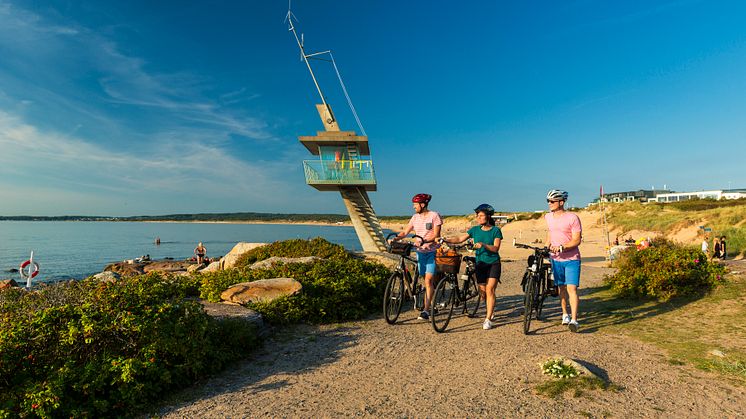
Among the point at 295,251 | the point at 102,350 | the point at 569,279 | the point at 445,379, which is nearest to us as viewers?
the point at 102,350

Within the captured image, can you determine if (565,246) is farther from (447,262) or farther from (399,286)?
(399,286)

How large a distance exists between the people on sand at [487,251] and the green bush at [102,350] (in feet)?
13.5

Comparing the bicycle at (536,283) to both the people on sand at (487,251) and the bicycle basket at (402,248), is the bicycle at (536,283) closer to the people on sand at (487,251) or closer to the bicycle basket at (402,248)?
the people on sand at (487,251)

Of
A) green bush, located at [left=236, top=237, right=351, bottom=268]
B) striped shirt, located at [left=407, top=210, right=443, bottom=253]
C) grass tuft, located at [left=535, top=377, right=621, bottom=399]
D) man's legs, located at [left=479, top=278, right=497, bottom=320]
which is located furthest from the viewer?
green bush, located at [left=236, top=237, right=351, bottom=268]

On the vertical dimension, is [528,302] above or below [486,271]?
below

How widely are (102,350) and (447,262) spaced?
5.23 m

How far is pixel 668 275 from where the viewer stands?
853cm


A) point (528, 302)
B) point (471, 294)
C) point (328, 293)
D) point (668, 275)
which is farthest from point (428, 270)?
point (668, 275)

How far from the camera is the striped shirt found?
7.02 metres

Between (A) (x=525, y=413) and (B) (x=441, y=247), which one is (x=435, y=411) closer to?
(A) (x=525, y=413)

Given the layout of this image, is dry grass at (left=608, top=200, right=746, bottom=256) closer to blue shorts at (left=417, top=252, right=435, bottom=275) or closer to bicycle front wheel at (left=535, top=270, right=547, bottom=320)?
bicycle front wheel at (left=535, top=270, right=547, bottom=320)

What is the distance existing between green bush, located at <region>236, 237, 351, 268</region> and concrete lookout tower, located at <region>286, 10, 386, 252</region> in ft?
14.8

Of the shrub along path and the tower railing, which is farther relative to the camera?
the tower railing

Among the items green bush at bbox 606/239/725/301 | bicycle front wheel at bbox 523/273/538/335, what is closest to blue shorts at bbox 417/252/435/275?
bicycle front wheel at bbox 523/273/538/335
